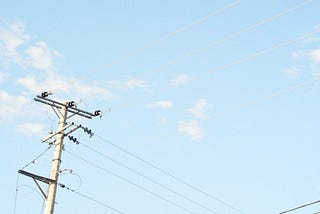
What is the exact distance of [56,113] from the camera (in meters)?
24.5

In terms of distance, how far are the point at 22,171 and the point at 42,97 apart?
3.64 meters

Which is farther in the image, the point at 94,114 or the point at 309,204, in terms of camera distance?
the point at 94,114

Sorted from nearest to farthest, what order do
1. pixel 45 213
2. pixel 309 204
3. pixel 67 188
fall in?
pixel 309 204 < pixel 45 213 < pixel 67 188

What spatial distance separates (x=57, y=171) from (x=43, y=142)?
195cm

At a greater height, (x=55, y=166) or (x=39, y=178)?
(x=55, y=166)

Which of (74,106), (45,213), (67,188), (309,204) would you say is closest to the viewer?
(309,204)

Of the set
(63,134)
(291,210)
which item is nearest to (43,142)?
(63,134)

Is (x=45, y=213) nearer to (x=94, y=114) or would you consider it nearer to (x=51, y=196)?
(x=51, y=196)

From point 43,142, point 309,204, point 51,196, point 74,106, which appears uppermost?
point 74,106

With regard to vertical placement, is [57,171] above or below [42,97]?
below

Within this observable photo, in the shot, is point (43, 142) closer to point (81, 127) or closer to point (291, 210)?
point (81, 127)

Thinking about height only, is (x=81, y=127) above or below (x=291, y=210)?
above

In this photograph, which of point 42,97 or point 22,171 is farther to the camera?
point 42,97

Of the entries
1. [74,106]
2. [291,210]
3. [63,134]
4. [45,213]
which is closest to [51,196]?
[45,213]
